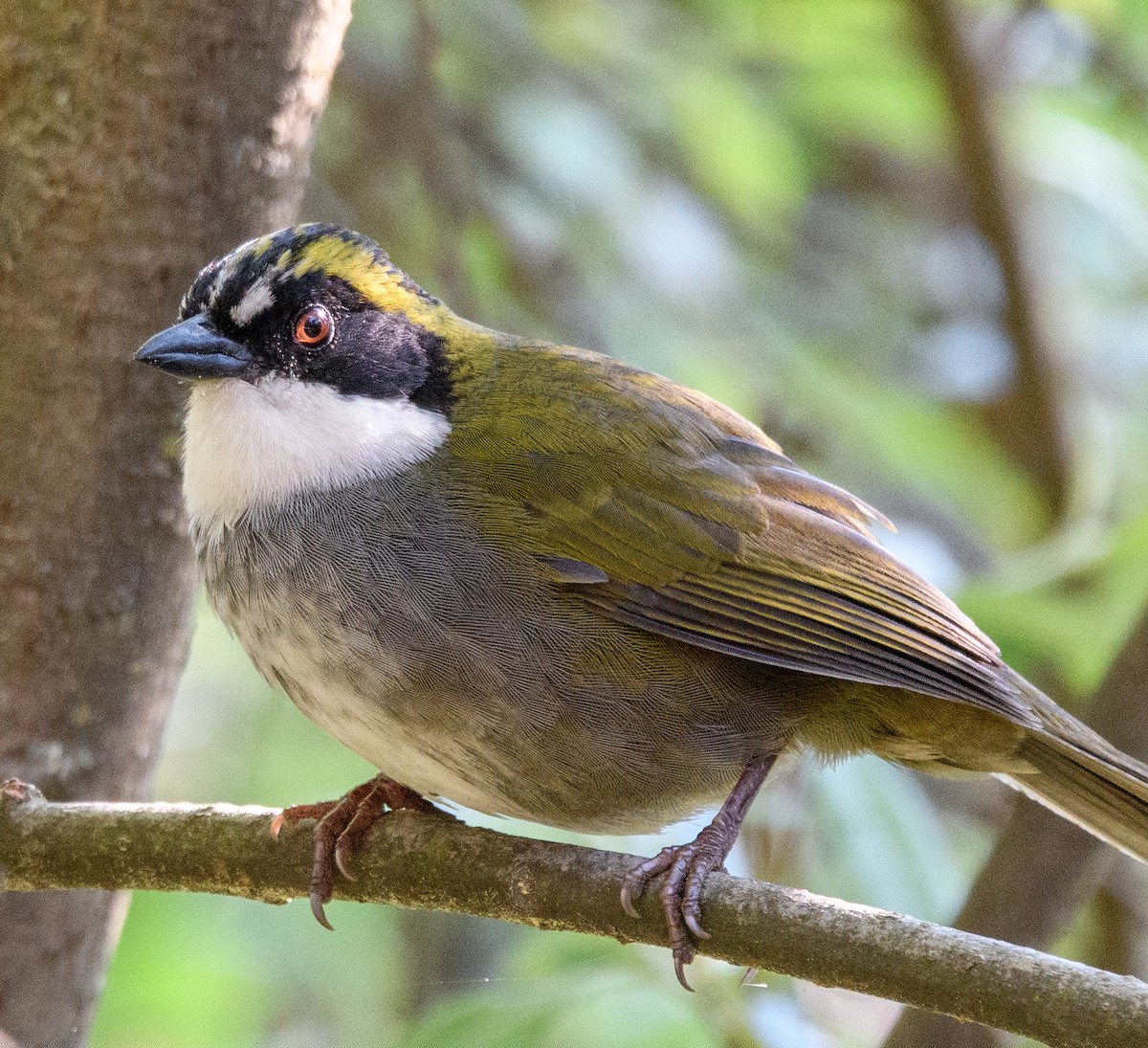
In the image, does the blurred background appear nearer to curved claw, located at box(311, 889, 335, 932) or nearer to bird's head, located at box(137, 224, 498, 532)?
curved claw, located at box(311, 889, 335, 932)

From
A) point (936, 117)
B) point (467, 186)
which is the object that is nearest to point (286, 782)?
point (467, 186)

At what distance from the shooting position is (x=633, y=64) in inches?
234

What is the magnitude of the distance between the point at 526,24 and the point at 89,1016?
3962 millimetres

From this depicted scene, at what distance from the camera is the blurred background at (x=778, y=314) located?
14.4 feet

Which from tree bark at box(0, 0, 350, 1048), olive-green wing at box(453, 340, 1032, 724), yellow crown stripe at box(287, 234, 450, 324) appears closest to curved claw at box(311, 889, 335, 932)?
tree bark at box(0, 0, 350, 1048)

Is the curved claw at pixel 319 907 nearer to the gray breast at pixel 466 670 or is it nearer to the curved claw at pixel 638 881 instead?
the gray breast at pixel 466 670

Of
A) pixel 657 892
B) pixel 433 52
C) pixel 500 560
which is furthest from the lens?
pixel 433 52

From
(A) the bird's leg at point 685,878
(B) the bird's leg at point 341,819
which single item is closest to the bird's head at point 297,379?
(B) the bird's leg at point 341,819

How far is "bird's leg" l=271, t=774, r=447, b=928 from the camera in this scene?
2.91m

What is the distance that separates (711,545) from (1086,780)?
93cm

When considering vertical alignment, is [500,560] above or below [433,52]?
below

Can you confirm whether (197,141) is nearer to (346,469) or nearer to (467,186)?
(346,469)

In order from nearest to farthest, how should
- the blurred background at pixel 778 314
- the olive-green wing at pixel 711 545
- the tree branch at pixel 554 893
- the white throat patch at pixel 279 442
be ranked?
the tree branch at pixel 554 893 → the olive-green wing at pixel 711 545 → the white throat patch at pixel 279 442 → the blurred background at pixel 778 314

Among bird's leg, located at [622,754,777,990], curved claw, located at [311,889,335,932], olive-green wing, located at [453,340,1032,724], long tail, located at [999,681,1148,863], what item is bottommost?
curved claw, located at [311,889,335,932]
